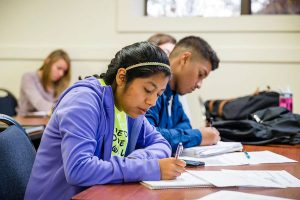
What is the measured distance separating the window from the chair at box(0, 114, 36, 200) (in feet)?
9.56

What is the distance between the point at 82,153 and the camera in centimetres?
127

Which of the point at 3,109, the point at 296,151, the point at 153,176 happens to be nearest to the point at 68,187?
the point at 153,176

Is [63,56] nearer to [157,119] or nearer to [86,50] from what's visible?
[86,50]

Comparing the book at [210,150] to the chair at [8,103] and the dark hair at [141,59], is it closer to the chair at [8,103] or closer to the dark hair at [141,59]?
the dark hair at [141,59]

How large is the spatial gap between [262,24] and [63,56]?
1802 millimetres

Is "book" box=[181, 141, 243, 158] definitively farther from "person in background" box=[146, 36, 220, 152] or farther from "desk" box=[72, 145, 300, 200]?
"desk" box=[72, 145, 300, 200]

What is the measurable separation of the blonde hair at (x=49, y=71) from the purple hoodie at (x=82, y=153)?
2885 mm

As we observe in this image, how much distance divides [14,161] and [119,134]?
348mm

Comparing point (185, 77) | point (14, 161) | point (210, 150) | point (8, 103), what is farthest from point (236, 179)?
point (8, 103)

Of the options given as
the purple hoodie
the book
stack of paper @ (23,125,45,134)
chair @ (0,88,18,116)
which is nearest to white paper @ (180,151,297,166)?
the book

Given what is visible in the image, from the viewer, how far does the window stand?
13.3 ft

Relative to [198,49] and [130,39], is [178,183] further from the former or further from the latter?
[130,39]

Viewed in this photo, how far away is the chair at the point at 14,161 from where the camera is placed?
1.41m

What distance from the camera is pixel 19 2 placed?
466 cm
